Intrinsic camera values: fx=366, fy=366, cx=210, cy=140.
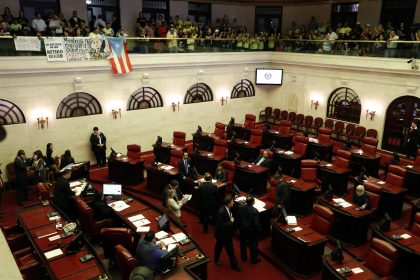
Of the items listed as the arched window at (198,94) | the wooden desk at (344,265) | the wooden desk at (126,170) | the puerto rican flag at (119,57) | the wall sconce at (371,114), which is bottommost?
the wooden desk at (126,170)

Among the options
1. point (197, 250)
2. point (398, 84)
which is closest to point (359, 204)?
point (197, 250)

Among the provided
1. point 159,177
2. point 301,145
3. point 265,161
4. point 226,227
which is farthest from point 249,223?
point 301,145

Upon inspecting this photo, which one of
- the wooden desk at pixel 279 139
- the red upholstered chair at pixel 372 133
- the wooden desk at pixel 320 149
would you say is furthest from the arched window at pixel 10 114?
the red upholstered chair at pixel 372 133

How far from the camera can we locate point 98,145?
13.9m

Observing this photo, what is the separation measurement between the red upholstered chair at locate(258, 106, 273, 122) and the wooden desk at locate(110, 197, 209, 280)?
12150 mm

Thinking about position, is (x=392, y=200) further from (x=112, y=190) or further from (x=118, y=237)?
(x=112, y=190)

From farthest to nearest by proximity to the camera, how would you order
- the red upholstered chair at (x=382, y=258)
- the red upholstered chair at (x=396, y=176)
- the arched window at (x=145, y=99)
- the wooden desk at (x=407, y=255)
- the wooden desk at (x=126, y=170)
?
the arched window at (x=145, y=99)
the wooden desk at (x=126, y=170)
the red upholstered chair at (x=396, y=176)
the wooden desk at (x=407, y=255)
the red upholstered chair at (x=382, y=258)

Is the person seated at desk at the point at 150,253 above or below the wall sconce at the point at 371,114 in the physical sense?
below

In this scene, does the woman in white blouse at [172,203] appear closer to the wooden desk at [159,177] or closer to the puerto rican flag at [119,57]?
the wooden desk at [159,177]

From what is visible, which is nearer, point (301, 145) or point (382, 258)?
point (382, 258)

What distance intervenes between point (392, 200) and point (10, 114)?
40.3ft

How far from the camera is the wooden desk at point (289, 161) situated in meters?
12.7

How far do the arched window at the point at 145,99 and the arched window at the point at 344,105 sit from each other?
8193 mm

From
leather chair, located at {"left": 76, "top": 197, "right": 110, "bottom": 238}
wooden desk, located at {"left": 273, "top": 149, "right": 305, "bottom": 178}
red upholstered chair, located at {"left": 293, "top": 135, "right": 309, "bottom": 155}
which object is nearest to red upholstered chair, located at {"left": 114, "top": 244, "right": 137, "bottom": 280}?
leather chair, located at {"left": 76, "top": 197, "right": 110, "bottom": 238}
